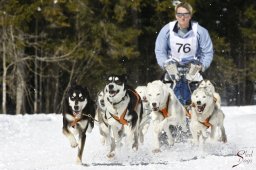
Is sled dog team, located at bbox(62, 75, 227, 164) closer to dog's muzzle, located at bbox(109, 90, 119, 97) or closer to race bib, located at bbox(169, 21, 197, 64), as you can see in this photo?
dog's muzzle, located at bbox(109, 90, 119, 97)

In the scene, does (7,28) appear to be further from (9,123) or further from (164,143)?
(164,143)

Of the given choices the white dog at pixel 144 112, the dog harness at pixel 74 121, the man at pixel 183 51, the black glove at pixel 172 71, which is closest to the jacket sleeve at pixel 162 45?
the man at pixel 183 51

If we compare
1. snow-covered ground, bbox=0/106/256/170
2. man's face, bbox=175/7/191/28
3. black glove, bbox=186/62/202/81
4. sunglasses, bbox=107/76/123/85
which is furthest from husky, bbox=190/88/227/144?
sunglasses, bbox=107/76/123/85

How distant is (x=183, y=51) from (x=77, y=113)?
6.01 ft

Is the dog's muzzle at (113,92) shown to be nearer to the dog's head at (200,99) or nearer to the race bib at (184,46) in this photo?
the dog's head at (200,99)

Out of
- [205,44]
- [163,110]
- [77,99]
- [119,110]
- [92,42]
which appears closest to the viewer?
[77,99]

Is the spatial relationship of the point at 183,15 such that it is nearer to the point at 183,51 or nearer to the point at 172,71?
the point at 183,51

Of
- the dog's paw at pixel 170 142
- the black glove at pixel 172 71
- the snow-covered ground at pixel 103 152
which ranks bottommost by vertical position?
the snow-covered ground at pixel 103 152

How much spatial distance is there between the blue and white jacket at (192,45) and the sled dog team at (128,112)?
0.38 meters

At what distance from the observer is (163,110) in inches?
307

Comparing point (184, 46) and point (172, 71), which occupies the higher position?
point (184, 46)

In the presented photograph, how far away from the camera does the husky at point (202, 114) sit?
7.71m

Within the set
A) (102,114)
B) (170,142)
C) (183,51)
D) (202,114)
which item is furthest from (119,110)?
(183,51)

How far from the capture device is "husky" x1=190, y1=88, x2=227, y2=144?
7707mm
